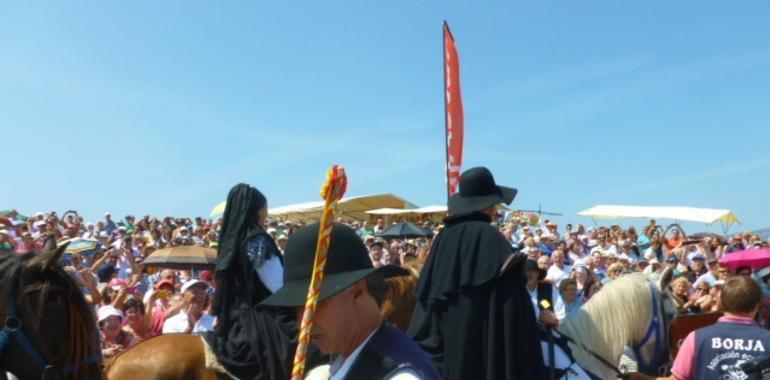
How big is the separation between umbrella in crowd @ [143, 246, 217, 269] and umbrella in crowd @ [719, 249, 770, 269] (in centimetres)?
758

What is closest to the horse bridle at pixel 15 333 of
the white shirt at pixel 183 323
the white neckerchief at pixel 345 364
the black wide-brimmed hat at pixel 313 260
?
the black wide-brimmed hat at pixel 313 260

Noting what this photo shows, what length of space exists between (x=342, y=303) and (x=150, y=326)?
20.0 ft

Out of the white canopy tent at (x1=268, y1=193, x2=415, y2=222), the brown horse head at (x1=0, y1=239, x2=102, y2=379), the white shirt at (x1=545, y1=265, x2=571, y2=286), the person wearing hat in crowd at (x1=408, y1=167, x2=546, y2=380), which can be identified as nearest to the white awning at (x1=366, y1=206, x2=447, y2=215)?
the white canopy tent at (x1=268, y1=193, x2=415, y2=222)

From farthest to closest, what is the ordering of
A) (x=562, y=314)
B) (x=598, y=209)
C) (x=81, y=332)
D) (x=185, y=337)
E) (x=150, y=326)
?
(x=598, y=209) → (x=562, y=314) → (x=150, y=326) → (x=185, y=337) → (x=81, y=332)

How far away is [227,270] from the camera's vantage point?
5.11 m

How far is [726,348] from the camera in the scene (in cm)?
445

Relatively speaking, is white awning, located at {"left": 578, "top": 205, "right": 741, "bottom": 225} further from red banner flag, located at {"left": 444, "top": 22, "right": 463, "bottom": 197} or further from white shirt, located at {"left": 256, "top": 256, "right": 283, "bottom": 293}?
white shirt, located at {"left": 256, "top": 256, "right": 283, "bottom": 293}

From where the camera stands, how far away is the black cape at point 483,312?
3785 mm

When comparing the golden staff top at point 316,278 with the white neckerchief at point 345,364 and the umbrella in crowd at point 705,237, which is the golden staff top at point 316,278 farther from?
the umbrella in crowd at point 705,237

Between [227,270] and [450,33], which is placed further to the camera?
[450,33]

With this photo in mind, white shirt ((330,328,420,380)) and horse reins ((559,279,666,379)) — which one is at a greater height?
white shirt ((330,328,420,380))

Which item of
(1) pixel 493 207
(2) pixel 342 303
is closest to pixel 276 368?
(1) pixel 493 207

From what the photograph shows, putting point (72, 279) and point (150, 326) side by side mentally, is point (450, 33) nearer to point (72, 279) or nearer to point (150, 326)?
point (150, 326)

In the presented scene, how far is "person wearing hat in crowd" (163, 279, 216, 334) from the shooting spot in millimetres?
7281
